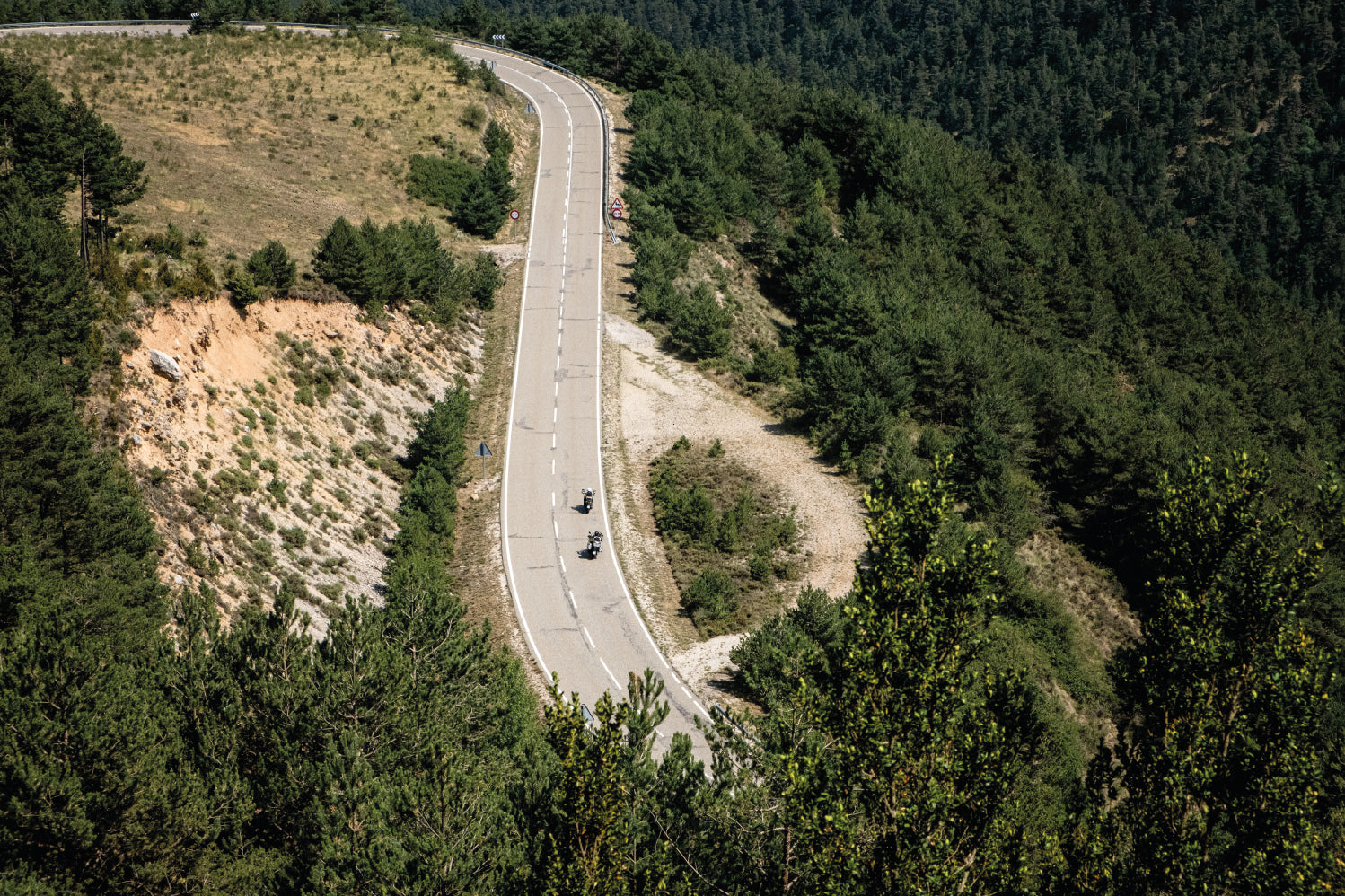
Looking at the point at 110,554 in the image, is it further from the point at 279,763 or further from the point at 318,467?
the point at 318,467

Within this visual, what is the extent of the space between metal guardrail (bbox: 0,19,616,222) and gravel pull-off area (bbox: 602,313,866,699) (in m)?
13.4

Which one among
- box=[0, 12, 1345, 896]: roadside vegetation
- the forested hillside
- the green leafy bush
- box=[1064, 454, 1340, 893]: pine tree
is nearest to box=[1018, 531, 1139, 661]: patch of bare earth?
box=[0, 12, 1345, 896]: roadside vegetation

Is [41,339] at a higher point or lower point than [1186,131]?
lower

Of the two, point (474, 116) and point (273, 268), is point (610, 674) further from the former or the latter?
point (474, 116)

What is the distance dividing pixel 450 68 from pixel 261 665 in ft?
195

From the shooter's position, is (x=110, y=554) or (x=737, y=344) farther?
(x=737, y=344)

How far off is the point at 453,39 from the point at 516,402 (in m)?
51.0

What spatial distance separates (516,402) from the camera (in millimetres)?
44656

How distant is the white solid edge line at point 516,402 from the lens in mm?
31688

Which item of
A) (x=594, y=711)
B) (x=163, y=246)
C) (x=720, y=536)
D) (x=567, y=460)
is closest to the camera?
(x=594, y=711)

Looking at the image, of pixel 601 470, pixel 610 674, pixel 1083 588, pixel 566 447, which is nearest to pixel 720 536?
pixel 601 470

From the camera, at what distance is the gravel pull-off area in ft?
107

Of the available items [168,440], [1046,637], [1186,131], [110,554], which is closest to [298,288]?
[168,440]

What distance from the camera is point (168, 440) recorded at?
2942 centimetres
